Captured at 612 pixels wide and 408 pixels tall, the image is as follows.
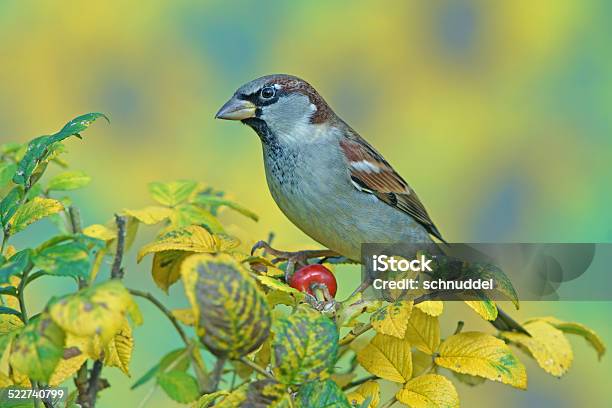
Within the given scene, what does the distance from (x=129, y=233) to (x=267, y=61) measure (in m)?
1.43

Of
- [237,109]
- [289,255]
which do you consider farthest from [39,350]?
[237,109]

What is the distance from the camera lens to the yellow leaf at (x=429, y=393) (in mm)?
652

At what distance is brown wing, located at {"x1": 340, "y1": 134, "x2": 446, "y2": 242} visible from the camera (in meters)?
1.32

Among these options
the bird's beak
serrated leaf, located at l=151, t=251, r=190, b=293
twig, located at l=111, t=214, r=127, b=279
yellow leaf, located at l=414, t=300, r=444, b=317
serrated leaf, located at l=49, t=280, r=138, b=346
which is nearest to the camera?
serrated leaf, located at l=49, t=280, r=138, b=346

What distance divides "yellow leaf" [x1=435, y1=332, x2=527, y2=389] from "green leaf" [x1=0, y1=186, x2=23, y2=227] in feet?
1.21

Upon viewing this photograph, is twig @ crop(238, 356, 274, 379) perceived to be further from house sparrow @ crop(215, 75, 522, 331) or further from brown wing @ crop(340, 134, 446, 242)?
brown wing @ crop(340, 134, 446, 242)

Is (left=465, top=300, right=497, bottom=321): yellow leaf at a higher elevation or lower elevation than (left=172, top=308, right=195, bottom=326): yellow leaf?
higher

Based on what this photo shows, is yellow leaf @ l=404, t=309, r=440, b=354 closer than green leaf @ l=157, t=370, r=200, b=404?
No

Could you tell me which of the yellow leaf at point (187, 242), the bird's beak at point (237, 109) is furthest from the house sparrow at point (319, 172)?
the yellow leaf at point (187, 242)

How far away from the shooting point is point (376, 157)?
4.55 ft

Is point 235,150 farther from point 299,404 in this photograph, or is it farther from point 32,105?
point 299,404

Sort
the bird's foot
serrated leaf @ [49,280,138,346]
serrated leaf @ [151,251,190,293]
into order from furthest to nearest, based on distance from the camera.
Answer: the bird's foot, serrated leaf @ [151,251,190,293], serrated leaf @ [49,280,138,346]

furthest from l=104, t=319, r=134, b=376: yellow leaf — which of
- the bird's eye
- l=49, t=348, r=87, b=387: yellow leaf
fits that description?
the bird's eye

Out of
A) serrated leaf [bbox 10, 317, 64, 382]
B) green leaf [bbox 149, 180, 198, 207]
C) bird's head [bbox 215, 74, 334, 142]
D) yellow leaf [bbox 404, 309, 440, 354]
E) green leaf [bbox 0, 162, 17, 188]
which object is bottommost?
serrated leaf [bbox 10, 317, 64, 382]
